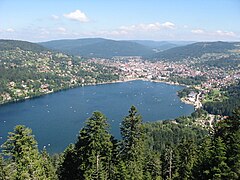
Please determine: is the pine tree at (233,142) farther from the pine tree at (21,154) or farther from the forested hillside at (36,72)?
the forested hillside at (36,72)

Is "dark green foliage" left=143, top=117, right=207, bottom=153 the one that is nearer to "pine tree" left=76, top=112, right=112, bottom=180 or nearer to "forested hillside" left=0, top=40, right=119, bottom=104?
"pine tree" left=76, top=112, right=112, bottom=180

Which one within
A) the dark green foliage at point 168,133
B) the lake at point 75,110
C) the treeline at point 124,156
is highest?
the treeline at point 124,156

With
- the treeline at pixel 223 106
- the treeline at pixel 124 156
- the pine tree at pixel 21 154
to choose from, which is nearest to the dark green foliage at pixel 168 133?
the treeline at pixel 223 106

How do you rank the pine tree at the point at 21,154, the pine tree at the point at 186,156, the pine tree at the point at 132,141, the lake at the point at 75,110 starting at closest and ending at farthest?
the pine tree at the point at 21,154
the pine tree at the point at 132,141
the pine tree at the point at 186,156
the lake at the point at 75,110

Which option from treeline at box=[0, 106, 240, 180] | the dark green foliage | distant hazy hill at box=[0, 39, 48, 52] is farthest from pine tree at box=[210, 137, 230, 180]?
distant hazy hill at box=[0, 39, 48, 52]

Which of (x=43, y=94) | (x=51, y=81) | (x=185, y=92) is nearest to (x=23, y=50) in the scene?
(x=51, y=81)

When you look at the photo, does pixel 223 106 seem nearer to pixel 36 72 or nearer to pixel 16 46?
pixel 36 72

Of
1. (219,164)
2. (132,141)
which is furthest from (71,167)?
(219,164)
